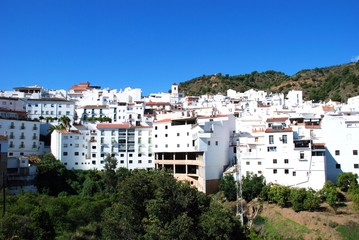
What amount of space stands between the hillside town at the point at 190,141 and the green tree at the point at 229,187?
2.45 feet

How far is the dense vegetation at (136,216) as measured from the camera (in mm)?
23986

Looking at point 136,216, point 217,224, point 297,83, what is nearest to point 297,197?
point 217,224

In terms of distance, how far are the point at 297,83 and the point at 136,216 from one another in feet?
291

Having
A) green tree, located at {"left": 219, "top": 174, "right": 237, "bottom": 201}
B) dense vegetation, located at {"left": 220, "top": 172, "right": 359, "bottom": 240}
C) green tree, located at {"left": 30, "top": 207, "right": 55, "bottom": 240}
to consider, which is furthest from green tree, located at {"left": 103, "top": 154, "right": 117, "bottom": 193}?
dense vegetation, located at {"left": 220, "top": 172, "right": 359, "bottom": 240}

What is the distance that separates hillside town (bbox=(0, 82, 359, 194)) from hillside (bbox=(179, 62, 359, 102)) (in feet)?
86.6

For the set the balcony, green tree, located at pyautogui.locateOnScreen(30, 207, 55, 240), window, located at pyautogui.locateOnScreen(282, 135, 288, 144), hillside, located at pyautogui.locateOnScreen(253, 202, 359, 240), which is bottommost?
hillside, located at pyautogui.locateOnScreen(253, 202, 359, 240)

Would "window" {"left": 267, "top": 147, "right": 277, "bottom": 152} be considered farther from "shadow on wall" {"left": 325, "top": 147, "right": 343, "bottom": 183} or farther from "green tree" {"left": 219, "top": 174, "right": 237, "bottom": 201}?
"shadow on wall" {"left": 325, "top": 147, "right": 343, "bottom": 183}

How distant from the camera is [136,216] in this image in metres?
26.0

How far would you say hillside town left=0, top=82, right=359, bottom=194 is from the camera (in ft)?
121

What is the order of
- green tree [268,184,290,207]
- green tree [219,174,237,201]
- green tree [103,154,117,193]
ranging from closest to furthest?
green tree [268,184,290,207], green tree [219,174,237,201], green tree [103,154,117,193]

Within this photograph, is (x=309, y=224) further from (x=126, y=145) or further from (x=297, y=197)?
(x=126, y=145)

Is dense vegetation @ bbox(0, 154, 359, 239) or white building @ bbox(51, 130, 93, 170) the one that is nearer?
dense vegetation @ bbox(0, 154, 359, 239)

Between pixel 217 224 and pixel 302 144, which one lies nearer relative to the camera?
pixel 217 224

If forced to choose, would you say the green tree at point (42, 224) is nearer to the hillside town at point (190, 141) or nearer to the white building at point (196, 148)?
the hillside town at point (190, 141)
